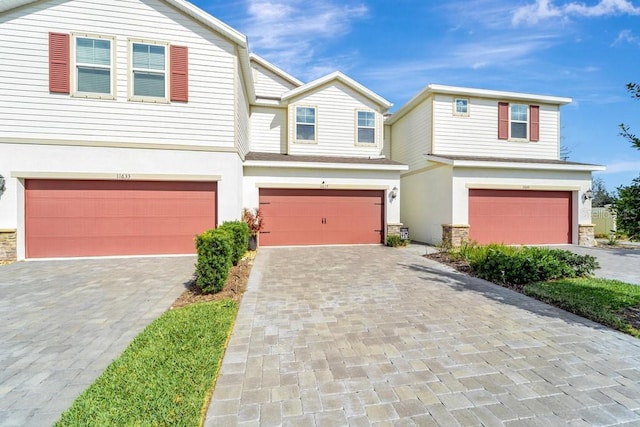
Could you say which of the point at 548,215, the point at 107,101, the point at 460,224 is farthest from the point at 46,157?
the point at 548,215

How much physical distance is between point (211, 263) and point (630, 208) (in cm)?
680

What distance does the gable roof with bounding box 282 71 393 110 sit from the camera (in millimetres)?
12625

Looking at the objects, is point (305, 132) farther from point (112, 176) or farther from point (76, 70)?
point (76, 70)

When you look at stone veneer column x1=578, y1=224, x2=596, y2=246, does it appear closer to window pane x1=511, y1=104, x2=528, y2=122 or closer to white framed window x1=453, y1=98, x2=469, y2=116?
window pane x1=511, y1=104, x2=528, y2=122

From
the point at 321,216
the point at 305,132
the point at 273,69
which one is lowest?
the point at 321,216

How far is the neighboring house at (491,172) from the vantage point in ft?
37.4

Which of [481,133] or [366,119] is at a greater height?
[366,119]

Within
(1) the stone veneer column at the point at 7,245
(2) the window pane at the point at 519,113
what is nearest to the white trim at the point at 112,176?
(1) the stone veneer column at the point at 7,245

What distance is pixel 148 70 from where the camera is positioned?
8.64m

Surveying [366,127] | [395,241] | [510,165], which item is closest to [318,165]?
[366,127]

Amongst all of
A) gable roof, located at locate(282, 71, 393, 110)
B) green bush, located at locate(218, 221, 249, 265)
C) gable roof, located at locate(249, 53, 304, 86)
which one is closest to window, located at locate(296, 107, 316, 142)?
gable roof, located at locate(282, 71, 393, 110)

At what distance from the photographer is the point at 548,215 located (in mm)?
12000

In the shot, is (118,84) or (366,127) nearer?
(118,84)

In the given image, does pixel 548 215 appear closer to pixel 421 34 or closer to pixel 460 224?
pixel 460 224
